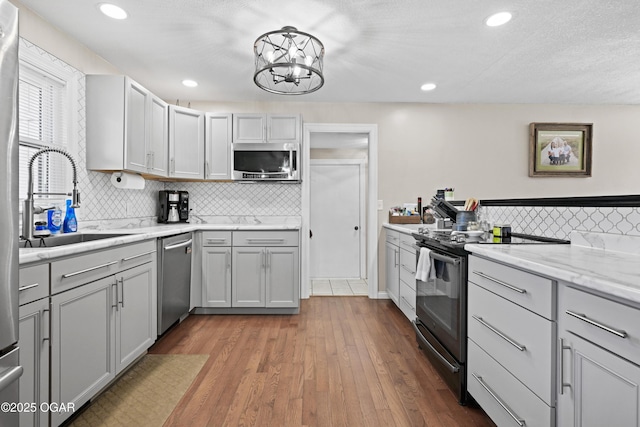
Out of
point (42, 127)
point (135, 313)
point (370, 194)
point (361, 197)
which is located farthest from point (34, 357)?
point (361, 197)

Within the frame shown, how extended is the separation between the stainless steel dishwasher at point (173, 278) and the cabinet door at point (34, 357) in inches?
45.5

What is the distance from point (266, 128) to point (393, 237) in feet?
6.23

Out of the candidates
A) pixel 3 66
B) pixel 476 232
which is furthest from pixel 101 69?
pixel 476 232

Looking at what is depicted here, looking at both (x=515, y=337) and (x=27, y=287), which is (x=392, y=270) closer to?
(x=515, y=337)

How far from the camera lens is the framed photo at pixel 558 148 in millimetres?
4051

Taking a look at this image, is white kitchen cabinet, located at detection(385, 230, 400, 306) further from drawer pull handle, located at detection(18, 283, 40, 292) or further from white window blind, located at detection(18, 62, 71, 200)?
white window blind, located at detection(18, 62, 71, 200)

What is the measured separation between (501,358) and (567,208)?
1005mm

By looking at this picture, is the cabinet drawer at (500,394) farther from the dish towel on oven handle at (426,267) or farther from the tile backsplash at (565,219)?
the tile backsplash at (565,219)

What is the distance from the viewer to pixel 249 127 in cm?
370

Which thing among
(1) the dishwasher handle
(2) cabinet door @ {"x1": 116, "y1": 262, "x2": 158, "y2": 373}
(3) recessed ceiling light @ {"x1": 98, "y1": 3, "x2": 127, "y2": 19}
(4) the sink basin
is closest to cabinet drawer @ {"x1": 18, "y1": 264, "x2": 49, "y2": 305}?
(2) cabinet door @ {"x1": 116, "y1": 262, "x2": 158, "y2": 373}

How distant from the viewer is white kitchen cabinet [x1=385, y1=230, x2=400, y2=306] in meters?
3.40

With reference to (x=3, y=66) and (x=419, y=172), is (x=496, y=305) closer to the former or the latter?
(x=3, y=66)

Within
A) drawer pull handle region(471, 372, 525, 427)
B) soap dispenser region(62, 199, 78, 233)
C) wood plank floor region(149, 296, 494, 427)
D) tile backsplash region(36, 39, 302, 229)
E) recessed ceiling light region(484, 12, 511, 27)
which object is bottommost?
wood plank floor region(149, 296, 494, 427)

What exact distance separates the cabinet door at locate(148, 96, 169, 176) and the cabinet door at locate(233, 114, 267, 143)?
2.37 feet
